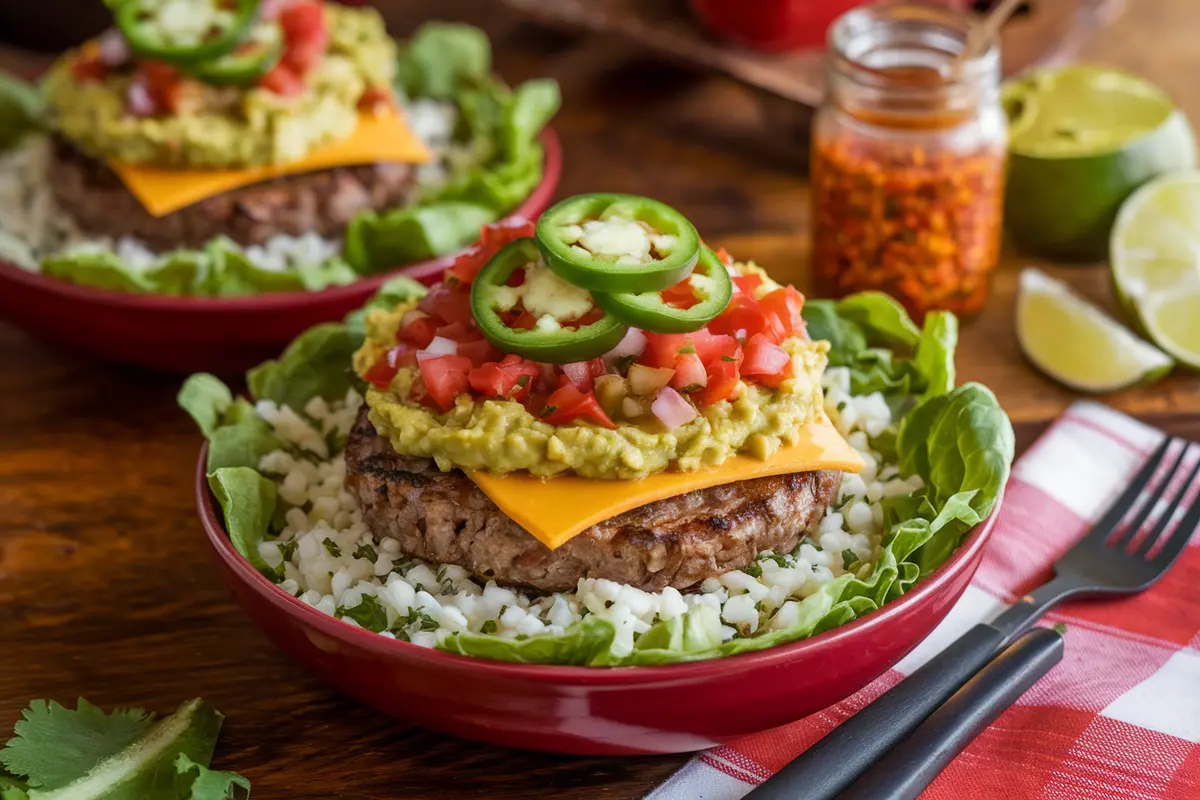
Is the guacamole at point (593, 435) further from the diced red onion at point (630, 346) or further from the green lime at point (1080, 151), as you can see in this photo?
the green lime at point (1080, 151)

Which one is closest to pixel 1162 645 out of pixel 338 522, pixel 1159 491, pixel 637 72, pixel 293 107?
pixel 1159 491

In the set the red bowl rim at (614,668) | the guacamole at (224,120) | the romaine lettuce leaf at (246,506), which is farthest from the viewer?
the guacamole at (224,120)

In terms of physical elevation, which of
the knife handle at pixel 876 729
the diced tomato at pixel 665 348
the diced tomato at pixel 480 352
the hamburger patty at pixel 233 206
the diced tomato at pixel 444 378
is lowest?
the hamburger patty at pixel 233 206

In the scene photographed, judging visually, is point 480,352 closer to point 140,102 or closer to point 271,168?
point 271,168

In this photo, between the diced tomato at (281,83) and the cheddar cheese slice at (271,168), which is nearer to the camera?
the cheddar cheese slice at (271,168)

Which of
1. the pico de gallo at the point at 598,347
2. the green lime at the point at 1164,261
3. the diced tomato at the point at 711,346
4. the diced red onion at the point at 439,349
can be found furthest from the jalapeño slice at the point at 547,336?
the green lime at the point at 1164,261

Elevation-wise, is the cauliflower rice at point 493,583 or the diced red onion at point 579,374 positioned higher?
the diced red onion at point 579,374

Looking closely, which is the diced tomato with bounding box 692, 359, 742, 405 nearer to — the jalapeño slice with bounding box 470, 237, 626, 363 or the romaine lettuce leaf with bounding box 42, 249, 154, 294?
the jalapeño slice with bounding box 470, 237, 626, 363

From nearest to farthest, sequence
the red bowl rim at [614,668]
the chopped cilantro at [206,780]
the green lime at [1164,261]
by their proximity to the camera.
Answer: the red bowl rim at [614,668] → the chopped cilantro at [206,780] → the green lime at [1164,261]
